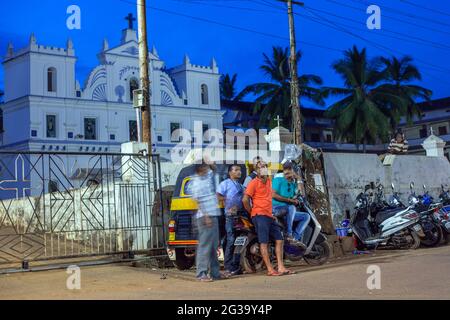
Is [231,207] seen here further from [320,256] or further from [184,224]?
[320,256]

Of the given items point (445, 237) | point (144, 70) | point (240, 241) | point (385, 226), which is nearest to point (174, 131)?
point (144, 70)

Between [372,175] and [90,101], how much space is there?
26.8m

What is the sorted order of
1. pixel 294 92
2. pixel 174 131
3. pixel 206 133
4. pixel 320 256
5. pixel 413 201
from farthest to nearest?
pixel 206 133 < pixel 174 131 < pixel 294 92 < pixel 413 201 < pixel 320 256

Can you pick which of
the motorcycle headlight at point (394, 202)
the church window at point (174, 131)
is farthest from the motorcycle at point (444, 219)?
the church window at point (174, 131)

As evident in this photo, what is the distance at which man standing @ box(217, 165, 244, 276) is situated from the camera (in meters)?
8.72

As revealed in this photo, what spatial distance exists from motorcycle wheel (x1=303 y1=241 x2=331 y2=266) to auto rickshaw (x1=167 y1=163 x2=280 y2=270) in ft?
5.38

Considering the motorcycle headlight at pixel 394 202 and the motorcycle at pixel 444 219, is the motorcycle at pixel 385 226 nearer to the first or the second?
the motorcycle headlight at pixel 394 202

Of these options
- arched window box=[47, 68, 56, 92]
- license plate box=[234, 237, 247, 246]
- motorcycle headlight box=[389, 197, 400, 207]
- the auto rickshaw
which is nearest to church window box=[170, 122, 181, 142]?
arched window box=[47, 68, 56, 92]

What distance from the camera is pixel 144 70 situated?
1281cm

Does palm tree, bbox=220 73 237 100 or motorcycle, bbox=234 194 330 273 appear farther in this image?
palm tree, bbox=220 73 237 100

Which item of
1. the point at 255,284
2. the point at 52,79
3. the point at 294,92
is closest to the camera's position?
the point at 255,284

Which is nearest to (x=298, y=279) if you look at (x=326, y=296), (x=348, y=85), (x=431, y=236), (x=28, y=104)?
(x=326, y=296)

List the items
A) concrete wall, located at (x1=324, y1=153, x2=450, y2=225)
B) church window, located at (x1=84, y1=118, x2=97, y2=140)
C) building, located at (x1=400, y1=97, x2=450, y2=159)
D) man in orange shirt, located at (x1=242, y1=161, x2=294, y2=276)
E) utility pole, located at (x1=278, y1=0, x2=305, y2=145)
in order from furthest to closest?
building, located at (x1=400, y1=97, x2=450, y2=159)
church window, located at (x1=84, y1=118, x2=97, y2=140)
utility pole, located at (x1=278, y1=0, x2=305, y2=145)
concrete wall, located at (x1=324, y1=153, x2=450, y2=225)
man in orange shirt, located at (x1=242, y1=161, x2=294, y2=276)

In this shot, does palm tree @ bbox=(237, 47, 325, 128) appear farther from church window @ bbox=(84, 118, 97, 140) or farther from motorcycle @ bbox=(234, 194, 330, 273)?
motorcycle @ bbox=(234, 194, 330, 273)
